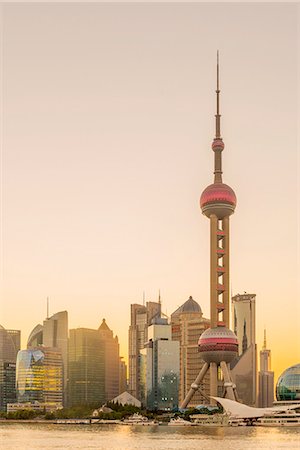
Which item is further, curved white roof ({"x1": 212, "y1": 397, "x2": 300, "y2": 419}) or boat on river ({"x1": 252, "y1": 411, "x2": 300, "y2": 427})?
curved white roof ({"x1": 212, "y1": 397, "x2": 300, "y2": 419})

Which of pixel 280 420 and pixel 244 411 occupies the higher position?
pixel 244 411

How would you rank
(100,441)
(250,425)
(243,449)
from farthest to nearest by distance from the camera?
(250,425) < (100,441) < (243,449)

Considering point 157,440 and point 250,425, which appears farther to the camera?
point 250,425

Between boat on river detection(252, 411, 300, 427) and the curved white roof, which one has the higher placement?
the curved white roof

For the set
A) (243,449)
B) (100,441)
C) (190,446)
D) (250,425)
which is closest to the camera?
(243,449)

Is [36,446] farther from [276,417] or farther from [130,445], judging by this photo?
[276,417]

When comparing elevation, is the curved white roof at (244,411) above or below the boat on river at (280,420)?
above

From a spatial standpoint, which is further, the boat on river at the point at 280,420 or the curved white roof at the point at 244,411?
the curved white roof at the point at 244,411

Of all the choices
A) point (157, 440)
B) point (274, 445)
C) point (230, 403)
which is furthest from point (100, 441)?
point (230, 403)

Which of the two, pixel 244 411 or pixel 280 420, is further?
pixel 244 411

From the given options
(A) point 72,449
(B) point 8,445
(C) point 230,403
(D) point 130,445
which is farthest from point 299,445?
(C) point 230,403
